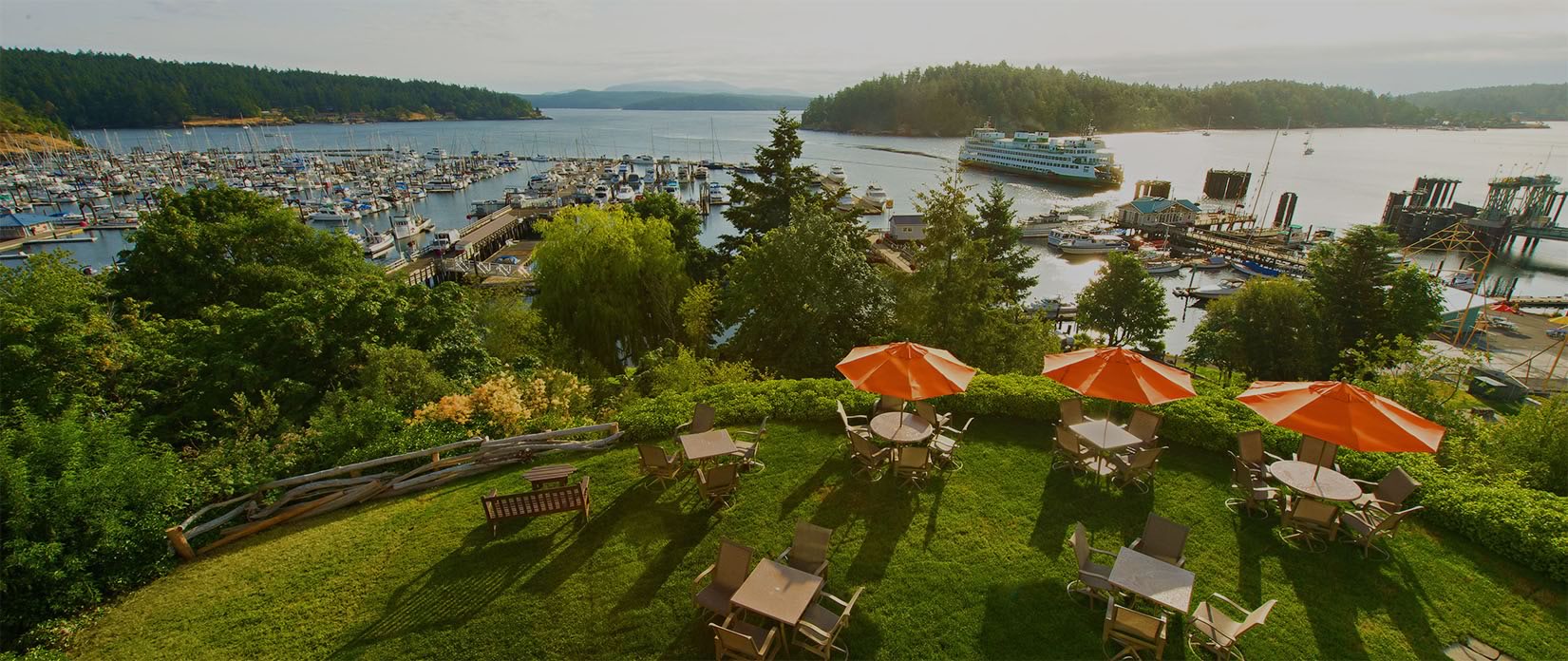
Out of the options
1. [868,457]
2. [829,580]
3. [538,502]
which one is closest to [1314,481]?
[868,457]

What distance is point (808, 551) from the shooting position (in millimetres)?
7375

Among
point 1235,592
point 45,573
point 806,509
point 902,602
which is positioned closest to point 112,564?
point 45,573

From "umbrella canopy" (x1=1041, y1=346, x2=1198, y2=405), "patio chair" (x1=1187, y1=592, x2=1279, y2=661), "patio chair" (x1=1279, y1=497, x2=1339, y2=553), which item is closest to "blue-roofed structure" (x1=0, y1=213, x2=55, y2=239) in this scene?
"umbrella canopy" (x1=1041, y1=346, x2=1198, y2=405)

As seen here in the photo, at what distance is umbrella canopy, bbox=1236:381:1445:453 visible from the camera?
7.35 metres

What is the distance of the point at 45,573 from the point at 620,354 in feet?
62.7

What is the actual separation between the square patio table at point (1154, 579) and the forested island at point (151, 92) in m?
181

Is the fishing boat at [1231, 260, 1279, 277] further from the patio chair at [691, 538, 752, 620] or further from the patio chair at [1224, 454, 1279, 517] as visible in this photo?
the patio chair at [691, 538, 752, 620]

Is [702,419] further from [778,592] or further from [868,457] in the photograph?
[778,592]

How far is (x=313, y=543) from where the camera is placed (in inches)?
351

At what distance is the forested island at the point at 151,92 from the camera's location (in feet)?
433

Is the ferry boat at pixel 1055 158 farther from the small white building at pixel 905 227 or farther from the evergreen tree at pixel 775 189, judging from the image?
the evergreen tree at pixel 775 189

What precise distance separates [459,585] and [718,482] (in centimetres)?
358

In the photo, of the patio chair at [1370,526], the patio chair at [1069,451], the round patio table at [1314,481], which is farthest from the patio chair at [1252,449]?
the patio chair at [1069,451]

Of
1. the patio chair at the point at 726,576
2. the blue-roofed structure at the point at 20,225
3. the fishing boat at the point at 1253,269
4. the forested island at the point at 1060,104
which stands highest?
the forested island at the point at 1060,104
